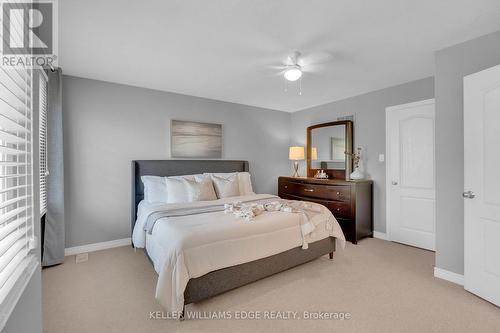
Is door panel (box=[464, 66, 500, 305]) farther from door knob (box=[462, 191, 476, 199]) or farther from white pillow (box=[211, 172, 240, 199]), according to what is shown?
white pillow (box=[211, 172, 240, 199])

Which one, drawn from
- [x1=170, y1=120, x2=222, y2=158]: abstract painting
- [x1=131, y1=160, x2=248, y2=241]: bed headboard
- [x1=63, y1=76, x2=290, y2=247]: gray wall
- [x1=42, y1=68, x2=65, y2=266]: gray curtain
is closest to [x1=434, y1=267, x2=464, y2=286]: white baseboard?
[x1=131, y1=160, x2=248, y2=241]: bed headboard

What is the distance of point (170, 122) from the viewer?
12.8 feet

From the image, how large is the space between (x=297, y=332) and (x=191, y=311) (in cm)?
88

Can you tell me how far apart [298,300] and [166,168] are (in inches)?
105

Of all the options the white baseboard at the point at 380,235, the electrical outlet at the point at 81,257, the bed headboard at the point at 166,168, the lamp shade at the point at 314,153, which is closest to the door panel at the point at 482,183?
the white baseboard at the point at 380,235

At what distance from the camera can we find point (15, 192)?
1107 millimetres

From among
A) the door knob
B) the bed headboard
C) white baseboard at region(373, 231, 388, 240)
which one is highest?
the bed headboard

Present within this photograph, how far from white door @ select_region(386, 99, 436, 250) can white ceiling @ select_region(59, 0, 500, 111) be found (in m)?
0.58

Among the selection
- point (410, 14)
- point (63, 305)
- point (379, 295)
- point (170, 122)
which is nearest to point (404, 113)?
point (410, 14)

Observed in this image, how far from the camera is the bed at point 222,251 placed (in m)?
1.87

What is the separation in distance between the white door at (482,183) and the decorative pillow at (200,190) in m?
2.89

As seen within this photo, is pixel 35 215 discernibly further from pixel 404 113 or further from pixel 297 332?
pixel 404 113

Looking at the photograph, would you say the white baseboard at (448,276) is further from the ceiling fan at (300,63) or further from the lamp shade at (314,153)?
the lamp shade at (314,153)

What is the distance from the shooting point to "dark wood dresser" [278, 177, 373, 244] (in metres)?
3.66
